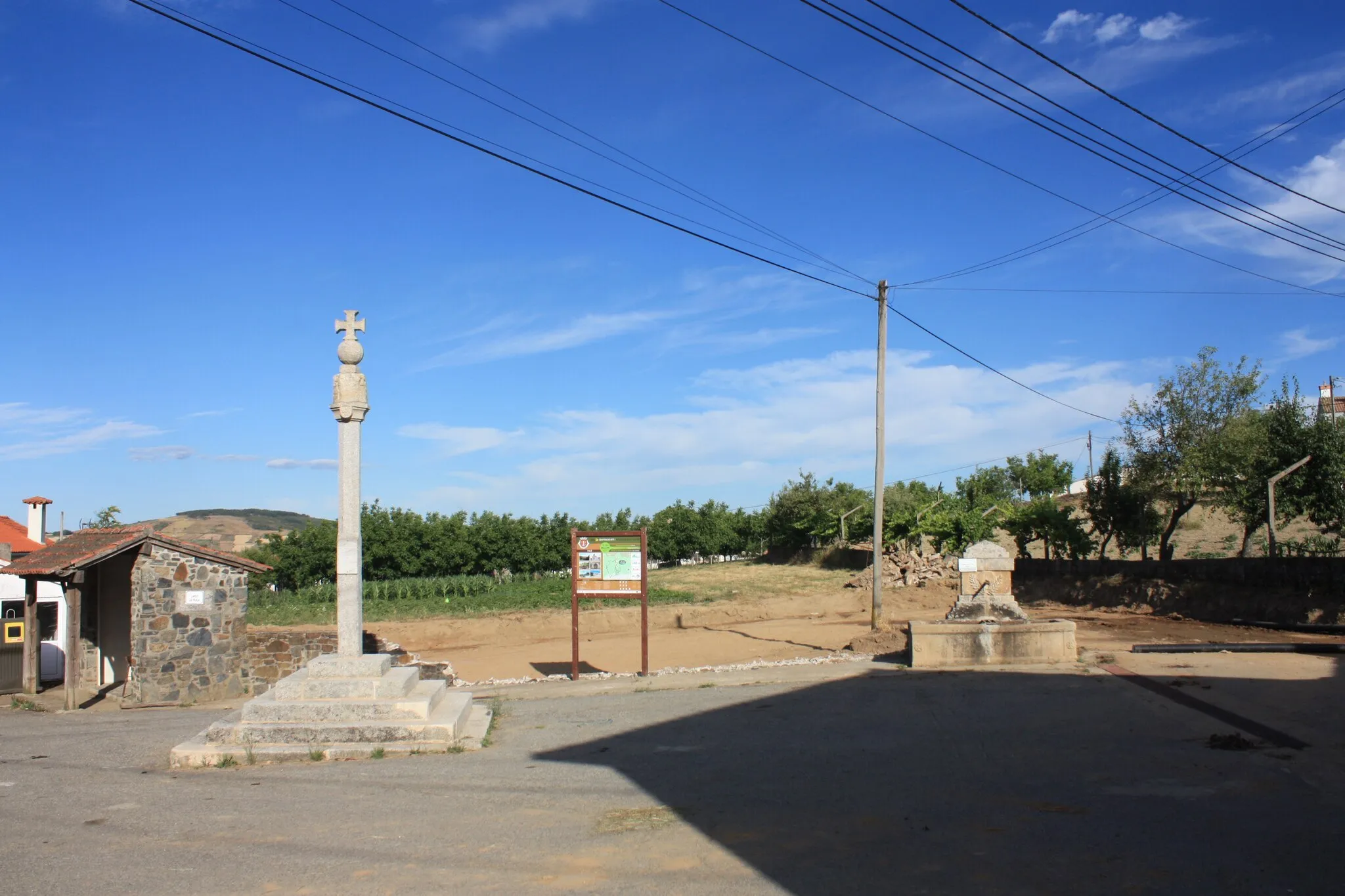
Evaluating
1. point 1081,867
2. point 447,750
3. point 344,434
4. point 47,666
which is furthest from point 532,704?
point 47,666

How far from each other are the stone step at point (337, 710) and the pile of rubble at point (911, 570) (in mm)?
30204

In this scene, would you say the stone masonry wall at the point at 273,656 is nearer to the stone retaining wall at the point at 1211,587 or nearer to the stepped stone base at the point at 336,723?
the stepped stone base at the point at 336,723

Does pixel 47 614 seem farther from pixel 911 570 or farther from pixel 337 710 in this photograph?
pixel 911 570

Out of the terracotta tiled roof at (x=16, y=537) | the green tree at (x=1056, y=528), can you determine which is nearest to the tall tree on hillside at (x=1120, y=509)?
the green tree at (x=1056, y=528)

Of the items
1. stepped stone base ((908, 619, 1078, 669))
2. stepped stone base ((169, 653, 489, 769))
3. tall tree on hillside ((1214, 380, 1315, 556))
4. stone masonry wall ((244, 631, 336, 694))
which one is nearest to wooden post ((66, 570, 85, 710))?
stone masonry wall ((244, 631, 336, 694))

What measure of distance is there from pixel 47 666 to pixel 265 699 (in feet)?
45.8

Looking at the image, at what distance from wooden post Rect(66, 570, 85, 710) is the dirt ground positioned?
279 inches

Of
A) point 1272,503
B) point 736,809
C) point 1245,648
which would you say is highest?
point 1272,503

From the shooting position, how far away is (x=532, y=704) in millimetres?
12547

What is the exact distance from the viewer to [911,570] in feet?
131

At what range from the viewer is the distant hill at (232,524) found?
8188 cm

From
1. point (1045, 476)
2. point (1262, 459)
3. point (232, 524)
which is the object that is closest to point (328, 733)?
point (1262, 459)

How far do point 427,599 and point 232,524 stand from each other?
291 ft

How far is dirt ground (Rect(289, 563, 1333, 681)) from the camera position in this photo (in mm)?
20625
